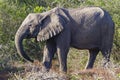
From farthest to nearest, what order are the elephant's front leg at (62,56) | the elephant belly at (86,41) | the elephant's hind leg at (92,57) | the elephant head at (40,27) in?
the elephant's hind leg at (92,57)
the elephant belly at (86,41)
the elephant's front leg at (62,56)
the elephant head at (40,27)

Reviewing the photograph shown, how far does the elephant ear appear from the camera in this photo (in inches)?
388

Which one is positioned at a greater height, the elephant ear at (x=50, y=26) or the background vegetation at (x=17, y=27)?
the elephant ear at (x=50, y=26)

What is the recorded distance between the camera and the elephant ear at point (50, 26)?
9844 millimetres

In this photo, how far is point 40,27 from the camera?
10.0m

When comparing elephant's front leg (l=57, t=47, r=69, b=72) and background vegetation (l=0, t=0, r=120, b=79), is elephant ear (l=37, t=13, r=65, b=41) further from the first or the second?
background vegetation (l=0, t=0, r=120, b=79)

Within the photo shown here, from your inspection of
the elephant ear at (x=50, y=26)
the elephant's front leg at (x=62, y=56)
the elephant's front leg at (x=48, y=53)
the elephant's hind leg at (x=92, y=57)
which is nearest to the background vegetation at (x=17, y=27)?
the elephant's hind leg at (x=92, y=57)

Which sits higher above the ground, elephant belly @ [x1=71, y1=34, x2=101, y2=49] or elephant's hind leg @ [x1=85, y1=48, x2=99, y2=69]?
elephant belly @ [x1=71, y1=34, x2=101, y2=49]

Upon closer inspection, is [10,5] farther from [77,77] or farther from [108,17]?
[77,77]

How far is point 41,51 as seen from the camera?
46.1ft

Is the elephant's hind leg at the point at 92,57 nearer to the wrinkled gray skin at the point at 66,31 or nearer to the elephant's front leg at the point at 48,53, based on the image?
the wrinkled gray skin at the point at 66,31

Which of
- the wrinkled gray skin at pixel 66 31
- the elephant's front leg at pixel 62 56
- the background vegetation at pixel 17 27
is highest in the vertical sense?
the wrinkled gray skin at pixel 66 31

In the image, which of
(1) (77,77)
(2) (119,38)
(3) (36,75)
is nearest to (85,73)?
(1) (77,77)

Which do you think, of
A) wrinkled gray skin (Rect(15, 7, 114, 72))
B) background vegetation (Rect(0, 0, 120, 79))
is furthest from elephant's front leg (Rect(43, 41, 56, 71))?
background vegetation (Rect(0, 0, 120, 79))

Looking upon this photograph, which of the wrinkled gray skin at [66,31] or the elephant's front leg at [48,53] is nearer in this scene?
the wrinkled gray skin at [66,31]
